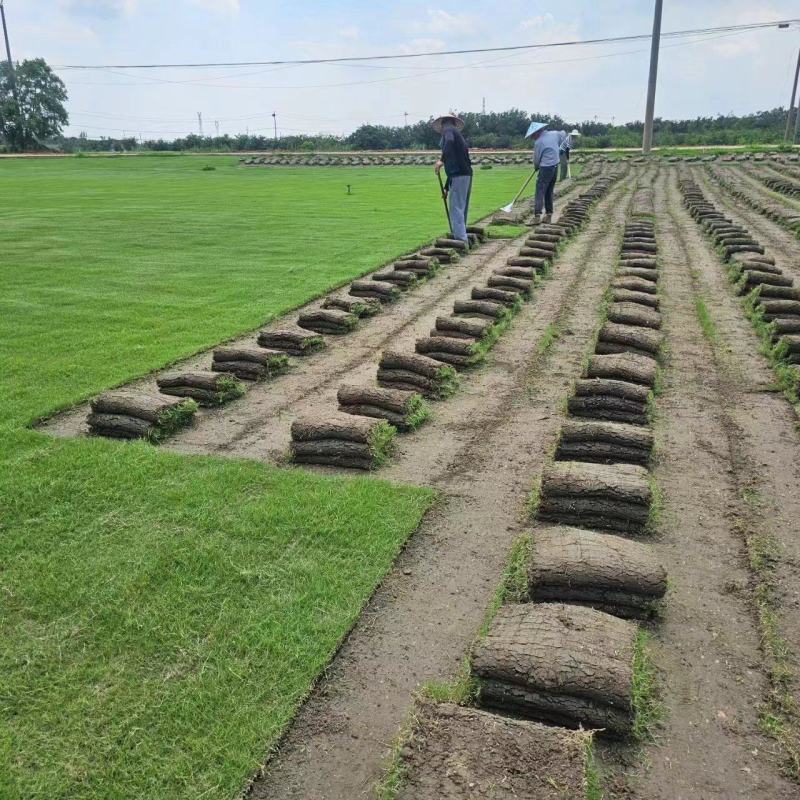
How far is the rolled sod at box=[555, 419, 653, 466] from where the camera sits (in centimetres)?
589

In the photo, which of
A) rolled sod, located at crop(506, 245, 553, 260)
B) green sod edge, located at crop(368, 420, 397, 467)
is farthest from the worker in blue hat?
green sod edge, located at crop(368, 420, 397, 467)

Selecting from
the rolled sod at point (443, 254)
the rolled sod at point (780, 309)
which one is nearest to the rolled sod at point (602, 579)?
the rolled sod at point (780, 309)

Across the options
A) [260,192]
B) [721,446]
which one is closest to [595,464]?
[721,446]

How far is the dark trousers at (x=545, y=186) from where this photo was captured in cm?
1893

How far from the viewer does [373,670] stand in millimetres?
3832

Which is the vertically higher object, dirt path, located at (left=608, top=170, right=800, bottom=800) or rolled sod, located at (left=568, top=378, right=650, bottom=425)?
rolled sod, located at (left=568, top=378, right=650, bottom=425)

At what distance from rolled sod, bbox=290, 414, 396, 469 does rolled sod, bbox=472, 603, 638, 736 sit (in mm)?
2500

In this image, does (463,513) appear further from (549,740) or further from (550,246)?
(550,246)

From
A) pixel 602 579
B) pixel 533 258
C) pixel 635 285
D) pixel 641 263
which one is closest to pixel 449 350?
pixel 635 285

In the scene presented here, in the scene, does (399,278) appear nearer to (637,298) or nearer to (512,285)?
(512,285)

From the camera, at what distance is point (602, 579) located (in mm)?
4180

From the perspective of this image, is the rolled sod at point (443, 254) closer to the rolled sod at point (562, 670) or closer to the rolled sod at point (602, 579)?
the rolled sod at point (602, 579)

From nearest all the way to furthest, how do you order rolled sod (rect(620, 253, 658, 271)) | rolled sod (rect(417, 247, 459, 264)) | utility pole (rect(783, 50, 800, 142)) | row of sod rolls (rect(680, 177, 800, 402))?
row of sod rolls (rect(680, 177, 800, 402))
rolled sod (rect(620, 253, 658, 271))
rolled sod (rect(417, 247, 459, 264))
utility pole (rect(783, 50, 800, 142))

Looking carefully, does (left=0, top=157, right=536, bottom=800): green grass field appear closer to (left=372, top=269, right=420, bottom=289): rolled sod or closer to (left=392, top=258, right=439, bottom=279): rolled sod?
(left=372, top=269, right=420, bottom=289): rolled sod
